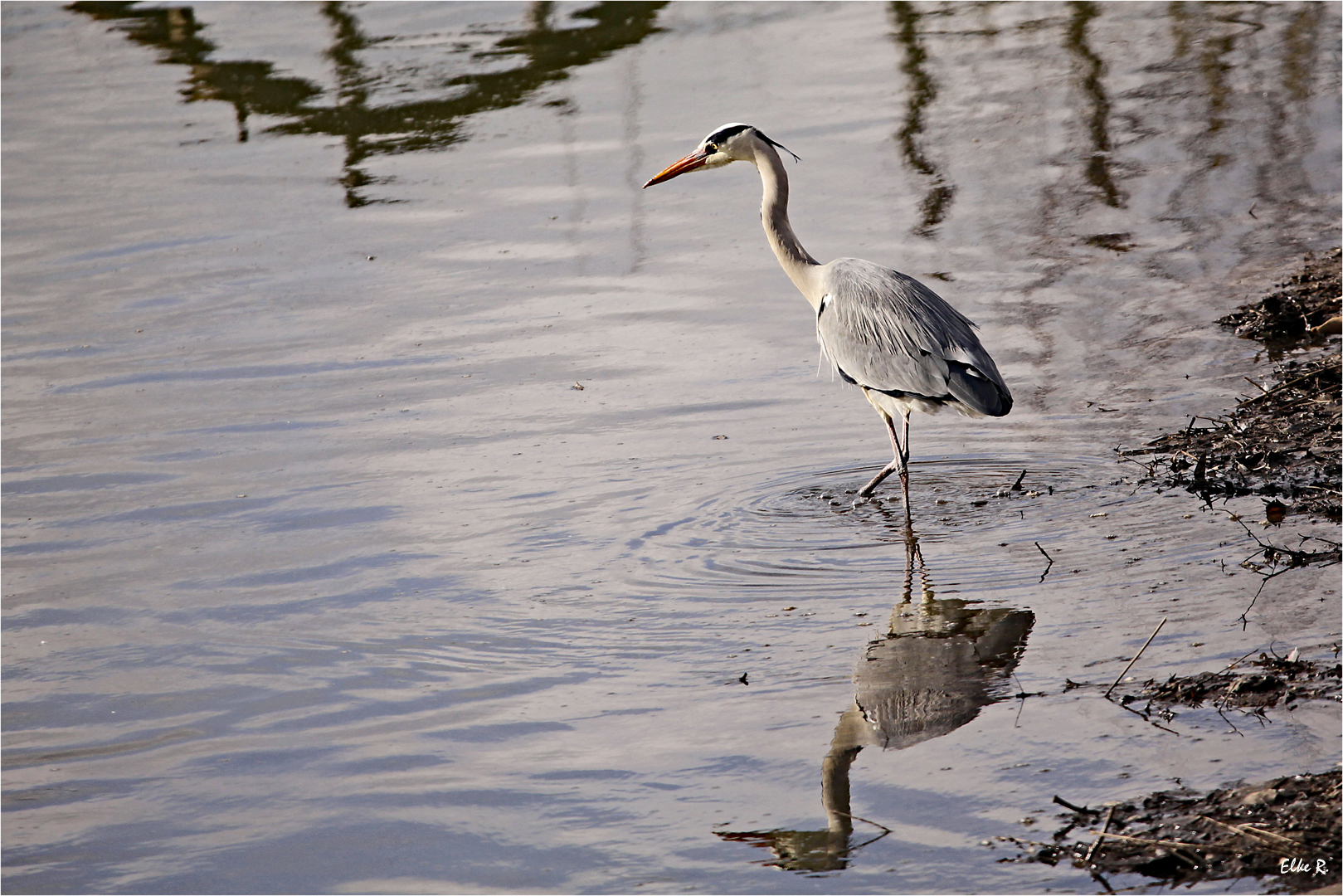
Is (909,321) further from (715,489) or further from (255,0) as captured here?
(255,0)

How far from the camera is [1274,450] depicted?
643 centimetres

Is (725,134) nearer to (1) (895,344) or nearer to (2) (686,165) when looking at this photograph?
(2) (686,165)

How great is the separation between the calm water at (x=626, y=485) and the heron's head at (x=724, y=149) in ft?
4.73

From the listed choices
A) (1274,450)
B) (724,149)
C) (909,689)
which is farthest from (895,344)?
(909,689)

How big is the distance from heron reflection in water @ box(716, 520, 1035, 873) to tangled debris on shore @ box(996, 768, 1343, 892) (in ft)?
1.95

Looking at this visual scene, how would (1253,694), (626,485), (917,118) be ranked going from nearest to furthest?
1. (1253,694)
2. (626,485)
3. (917,118)

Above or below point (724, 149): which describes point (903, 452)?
below

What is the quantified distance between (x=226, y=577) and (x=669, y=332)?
388cm

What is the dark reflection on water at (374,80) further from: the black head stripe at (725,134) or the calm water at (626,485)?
the black head stripe at (725,134)

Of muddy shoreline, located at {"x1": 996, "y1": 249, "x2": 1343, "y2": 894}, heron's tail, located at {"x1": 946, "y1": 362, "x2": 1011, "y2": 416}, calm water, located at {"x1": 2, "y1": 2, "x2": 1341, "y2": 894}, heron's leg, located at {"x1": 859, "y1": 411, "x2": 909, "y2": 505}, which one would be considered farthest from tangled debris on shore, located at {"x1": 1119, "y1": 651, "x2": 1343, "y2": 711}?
heron's leg, located at {"x1": 859, "y1": 411, "x2": 909, "y2": 505}

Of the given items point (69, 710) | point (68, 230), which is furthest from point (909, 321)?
point (68, 230)

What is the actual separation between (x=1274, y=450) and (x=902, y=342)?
181 centimetres

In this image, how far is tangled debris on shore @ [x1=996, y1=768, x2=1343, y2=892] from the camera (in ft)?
11.3

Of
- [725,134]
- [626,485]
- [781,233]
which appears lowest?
[626,485]
